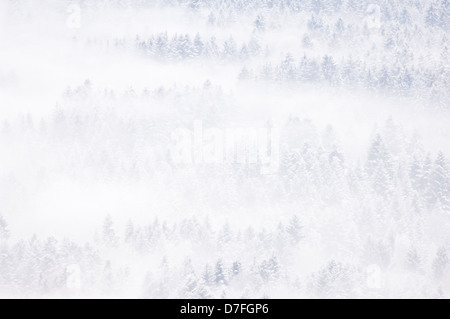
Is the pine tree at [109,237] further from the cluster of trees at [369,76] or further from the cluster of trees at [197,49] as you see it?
the cluster of trees at [197,49]

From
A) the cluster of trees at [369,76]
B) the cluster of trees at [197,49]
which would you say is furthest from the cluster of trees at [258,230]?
the cluster of trees at [197,49]

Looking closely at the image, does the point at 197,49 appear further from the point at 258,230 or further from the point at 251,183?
the point at 258,230

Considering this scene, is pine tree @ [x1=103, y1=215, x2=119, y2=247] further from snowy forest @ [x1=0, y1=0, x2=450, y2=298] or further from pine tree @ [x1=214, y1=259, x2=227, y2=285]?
pine tree @ [x1=214, y1=259, x2=227, y2=285]

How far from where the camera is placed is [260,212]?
10550cm

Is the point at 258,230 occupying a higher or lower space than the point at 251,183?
lower

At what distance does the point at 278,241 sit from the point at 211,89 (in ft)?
195

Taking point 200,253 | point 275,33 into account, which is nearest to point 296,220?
point 200,253

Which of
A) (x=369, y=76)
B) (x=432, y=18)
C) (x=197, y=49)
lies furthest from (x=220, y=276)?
(x=432, y=18)

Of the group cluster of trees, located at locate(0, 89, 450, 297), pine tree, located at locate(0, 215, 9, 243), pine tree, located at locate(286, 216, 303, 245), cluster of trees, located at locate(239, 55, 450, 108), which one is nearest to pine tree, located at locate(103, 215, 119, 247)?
cluster of trees, located at locate(0, 89, 450, 297)

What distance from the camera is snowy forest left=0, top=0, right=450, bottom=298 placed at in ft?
280

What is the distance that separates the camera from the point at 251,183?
108 metres

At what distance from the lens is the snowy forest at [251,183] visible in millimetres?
85438

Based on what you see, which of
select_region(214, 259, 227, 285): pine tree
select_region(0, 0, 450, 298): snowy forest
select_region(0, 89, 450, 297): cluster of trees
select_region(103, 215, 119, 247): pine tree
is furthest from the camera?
select_region(103, 215, 119, 247): pine tree

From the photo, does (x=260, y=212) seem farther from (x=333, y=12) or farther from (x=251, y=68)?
(x=333, y=12)
